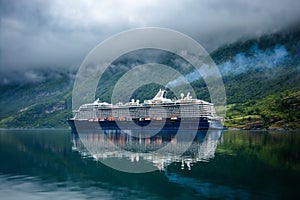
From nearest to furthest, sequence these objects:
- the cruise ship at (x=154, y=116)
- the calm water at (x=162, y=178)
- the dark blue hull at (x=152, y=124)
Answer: the calm water at (x=162, y=178) < the dark blue hull at (x=152, y=124) < the cruise ship at (x=154, y=116)

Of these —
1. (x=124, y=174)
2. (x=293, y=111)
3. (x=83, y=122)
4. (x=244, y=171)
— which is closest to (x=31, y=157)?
(x=124, y=174)

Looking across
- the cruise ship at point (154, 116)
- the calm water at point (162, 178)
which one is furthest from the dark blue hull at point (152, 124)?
the calm water at point (162, 178)

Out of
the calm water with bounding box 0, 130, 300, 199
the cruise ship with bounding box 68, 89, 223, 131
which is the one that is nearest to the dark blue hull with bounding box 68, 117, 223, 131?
the cruise ship with bounding box 68, 89, 223, 131

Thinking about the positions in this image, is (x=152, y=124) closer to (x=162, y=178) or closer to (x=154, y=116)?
(x=154, y=116)

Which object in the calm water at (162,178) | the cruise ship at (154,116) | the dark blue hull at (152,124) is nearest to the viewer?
the calm water at (162,178)

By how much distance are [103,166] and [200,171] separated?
12.4 metres

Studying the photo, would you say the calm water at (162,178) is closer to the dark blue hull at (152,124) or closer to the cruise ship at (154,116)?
the dark blue hull at (152,124)

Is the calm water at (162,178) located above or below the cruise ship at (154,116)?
below

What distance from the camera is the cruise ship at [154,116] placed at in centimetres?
13138

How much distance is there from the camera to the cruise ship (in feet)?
431

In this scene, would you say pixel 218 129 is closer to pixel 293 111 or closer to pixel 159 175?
pixel 293 111

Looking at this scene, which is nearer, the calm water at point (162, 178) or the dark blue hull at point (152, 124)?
the calm water at point (162, 178)

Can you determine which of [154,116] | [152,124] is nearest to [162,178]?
[152,124]

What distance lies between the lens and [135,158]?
44.8 m
